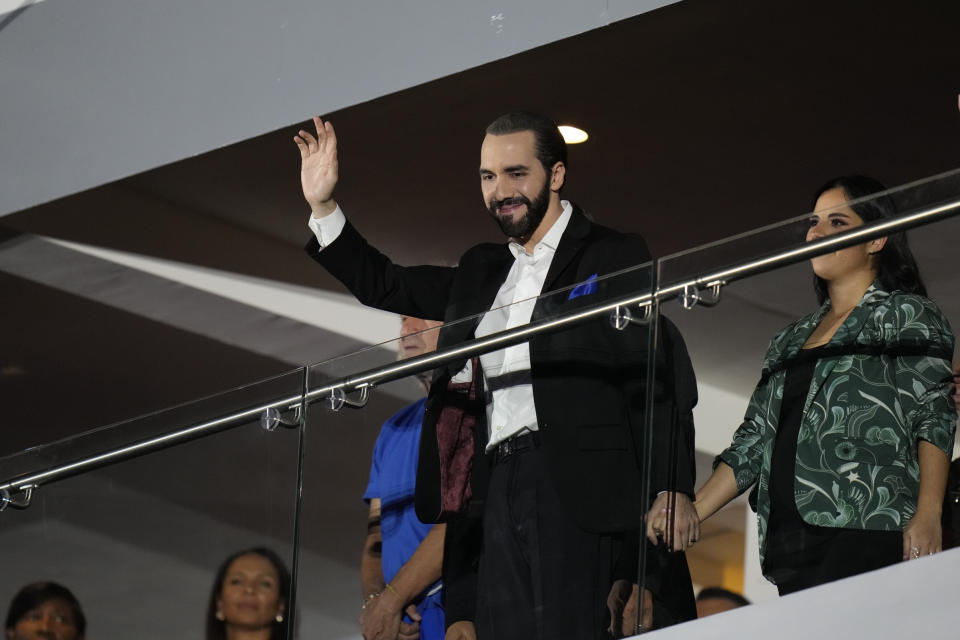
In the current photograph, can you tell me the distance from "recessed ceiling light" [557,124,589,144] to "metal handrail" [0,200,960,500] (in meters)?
2.81

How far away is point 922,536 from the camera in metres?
3.41

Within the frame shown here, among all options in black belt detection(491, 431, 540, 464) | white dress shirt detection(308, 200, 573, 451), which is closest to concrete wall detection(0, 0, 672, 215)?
white dress shirt detection(308, 200, 573, 451)

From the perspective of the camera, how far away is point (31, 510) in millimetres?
5145

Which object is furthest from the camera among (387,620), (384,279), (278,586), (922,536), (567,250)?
(384,279)

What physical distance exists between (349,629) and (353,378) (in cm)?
63

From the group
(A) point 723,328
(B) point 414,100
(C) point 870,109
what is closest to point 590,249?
(A) point 723,328

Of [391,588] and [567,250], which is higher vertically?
[567,250]

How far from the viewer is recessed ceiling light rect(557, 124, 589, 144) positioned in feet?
23.2

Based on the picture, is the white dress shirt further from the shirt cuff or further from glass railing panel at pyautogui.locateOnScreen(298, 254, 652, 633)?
the shirt cuff

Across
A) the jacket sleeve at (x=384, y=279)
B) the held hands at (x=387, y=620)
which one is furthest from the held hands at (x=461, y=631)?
the jacket sleeve at (x=384, y=279)

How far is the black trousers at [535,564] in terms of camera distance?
150 inches

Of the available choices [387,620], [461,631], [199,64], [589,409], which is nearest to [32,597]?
[387,620]

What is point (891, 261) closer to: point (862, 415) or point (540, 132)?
point (862, 415)

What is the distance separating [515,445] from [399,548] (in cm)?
45
